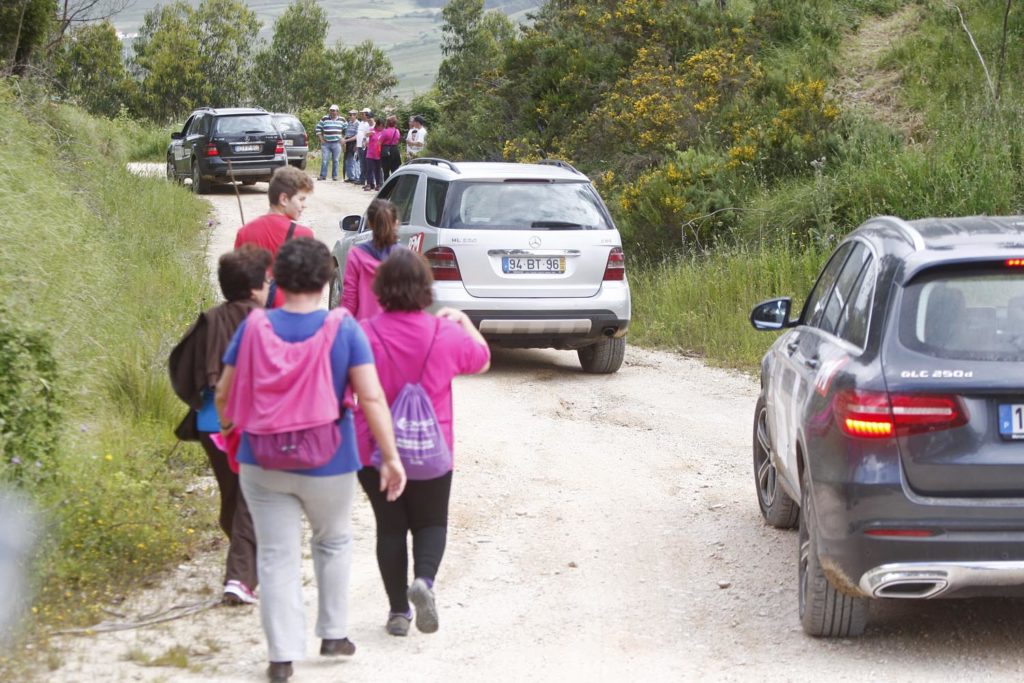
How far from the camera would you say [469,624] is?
6.15m

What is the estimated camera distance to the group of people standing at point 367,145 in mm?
30022

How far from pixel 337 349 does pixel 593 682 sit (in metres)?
1.67

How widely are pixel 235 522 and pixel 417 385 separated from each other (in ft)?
3.87

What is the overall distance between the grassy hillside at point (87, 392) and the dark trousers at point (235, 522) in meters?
0.59

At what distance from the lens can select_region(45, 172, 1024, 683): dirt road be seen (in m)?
5.53

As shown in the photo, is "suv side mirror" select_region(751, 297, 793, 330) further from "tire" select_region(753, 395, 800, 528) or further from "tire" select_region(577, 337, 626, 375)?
"tire" select_region(577, 337, 626, 375)

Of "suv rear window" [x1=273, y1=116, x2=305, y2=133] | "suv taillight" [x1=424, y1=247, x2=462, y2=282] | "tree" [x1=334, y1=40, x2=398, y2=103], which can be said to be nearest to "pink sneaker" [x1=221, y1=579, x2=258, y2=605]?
"suv taillight" [x1=424, y1=247, x2=462, y2=282]

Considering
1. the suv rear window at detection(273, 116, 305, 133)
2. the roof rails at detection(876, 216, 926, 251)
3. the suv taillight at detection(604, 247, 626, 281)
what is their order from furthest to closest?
the suv rear window at detection(273, 116, 305, 133)
the suv taillight at detection(604, 247, 626, 281)
the roof rails at detection(876, 216, 926, 251)

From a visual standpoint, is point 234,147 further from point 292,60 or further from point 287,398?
point 292,60

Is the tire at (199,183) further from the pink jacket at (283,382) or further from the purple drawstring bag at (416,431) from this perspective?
the pink jacket at (283,382)

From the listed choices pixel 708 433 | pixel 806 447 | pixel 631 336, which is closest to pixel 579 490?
pixel 708 433

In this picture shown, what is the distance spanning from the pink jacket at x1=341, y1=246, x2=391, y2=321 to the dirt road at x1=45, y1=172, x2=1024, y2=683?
1.21m

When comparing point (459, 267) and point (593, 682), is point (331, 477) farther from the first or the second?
point (459, 267)

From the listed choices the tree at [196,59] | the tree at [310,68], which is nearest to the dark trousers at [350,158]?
the tree at [310,68]
